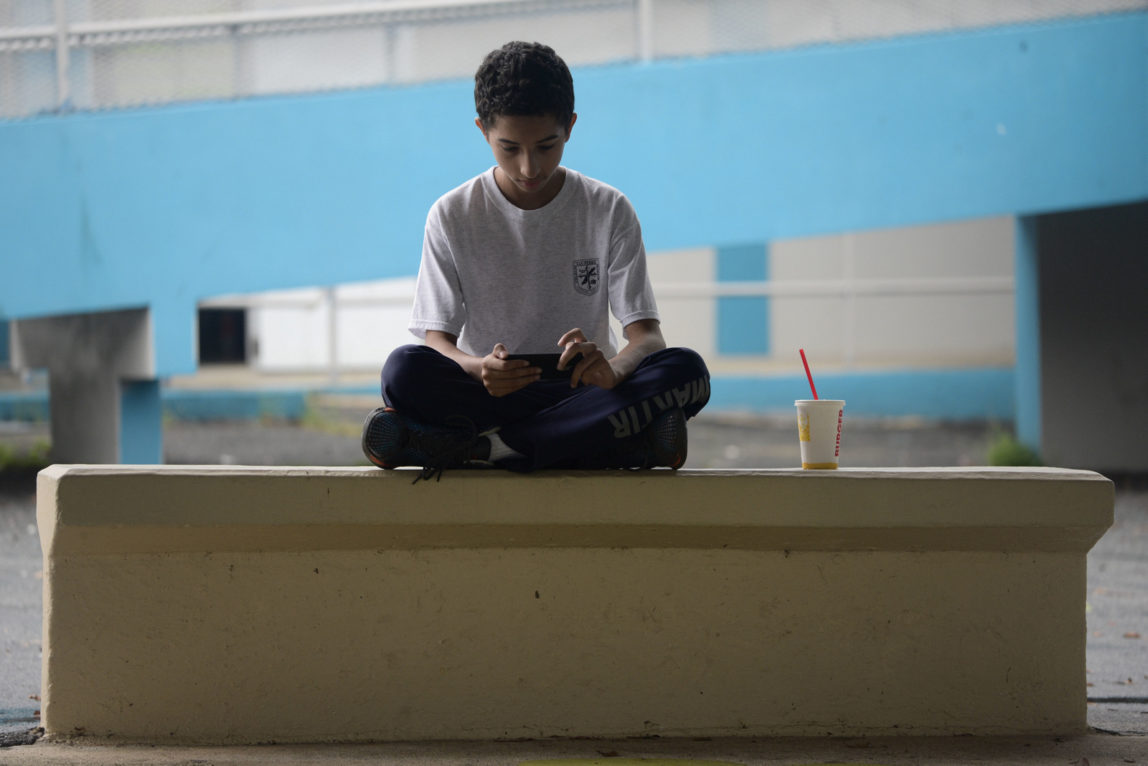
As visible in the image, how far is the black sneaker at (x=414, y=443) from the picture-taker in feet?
7.26

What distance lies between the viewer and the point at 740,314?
12391 mm

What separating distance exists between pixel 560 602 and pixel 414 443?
44 centimetres

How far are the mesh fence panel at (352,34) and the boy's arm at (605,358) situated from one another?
461 centimetres

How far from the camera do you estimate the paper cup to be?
2.37 m

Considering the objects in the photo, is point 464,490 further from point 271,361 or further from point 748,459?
point 271,361

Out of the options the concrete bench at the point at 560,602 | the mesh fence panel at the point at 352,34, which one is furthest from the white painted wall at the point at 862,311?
the concrete bench at the point at 560,602

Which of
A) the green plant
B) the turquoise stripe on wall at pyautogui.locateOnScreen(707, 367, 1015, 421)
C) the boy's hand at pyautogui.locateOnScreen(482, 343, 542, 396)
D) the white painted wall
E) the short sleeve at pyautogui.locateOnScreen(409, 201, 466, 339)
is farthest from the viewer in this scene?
the white painted wall

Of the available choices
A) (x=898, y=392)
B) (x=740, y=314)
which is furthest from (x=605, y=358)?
(x=740, y=314)

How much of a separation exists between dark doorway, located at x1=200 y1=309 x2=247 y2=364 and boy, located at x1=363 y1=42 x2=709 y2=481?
11031 millimetres

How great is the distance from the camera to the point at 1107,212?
7223 millimetres

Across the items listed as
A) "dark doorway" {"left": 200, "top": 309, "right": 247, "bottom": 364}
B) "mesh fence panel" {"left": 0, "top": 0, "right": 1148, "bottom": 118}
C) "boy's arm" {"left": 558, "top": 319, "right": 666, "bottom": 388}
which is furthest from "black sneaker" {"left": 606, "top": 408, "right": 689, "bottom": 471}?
"dark doorway" {"left": 200, "top": 309, "right": 247, "bottom": 364}

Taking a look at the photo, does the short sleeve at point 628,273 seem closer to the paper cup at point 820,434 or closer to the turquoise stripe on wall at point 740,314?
the paper cup at point 820,434

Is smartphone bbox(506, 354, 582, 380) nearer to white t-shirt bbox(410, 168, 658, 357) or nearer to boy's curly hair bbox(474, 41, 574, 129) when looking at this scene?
white t-shirt bbox(410, 168, 658, 357)

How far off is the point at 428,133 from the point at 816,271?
6.34 metres
